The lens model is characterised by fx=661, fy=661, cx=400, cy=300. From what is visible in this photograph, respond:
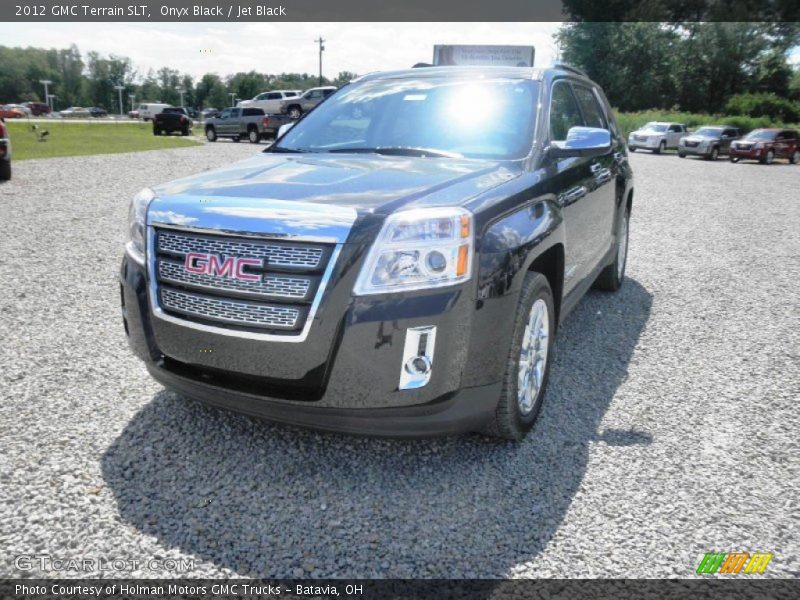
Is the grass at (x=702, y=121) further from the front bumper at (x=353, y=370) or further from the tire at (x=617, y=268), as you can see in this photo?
the front bumper at (x=353, y=370)

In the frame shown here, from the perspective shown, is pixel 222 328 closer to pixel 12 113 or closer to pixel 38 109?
pixel 12 113

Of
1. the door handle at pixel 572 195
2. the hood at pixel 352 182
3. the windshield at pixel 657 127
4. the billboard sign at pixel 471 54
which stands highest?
the billboard sign at pixel 471 54

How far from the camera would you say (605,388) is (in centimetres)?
412

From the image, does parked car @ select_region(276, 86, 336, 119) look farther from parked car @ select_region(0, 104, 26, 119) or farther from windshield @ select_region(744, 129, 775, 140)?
parked car @ select_region(0, 104, 26, 119)

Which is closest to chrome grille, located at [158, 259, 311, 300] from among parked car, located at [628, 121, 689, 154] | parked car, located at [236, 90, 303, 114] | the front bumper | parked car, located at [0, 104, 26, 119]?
the front bumper

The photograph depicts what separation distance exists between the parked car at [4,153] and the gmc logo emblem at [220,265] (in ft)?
37.7

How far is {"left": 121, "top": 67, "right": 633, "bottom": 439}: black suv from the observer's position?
262 centimetres

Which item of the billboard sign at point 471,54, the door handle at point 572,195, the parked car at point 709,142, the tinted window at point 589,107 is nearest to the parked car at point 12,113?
the billboard sign at point 471,54

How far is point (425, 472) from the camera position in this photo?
3070 mm

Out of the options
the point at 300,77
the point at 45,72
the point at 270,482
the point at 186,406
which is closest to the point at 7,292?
the point at 186,406

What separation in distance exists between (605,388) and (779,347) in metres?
1.74

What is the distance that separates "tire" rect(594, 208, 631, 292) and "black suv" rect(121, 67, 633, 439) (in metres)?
2.72

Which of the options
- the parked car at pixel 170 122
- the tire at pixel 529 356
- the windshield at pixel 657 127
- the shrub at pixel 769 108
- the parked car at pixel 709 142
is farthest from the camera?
the shrub at pixel 769 108

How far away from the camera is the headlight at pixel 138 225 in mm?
3064
